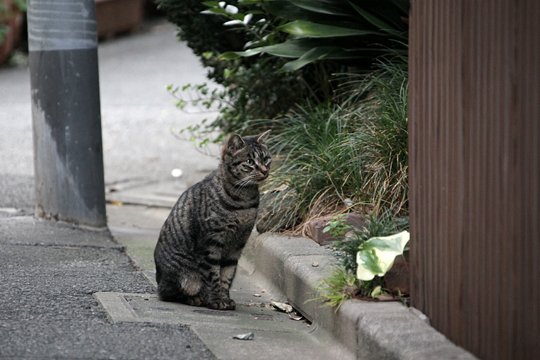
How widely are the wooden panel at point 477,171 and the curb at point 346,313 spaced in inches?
4.0

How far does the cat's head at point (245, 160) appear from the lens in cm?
572

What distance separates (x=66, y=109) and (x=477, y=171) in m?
4.35

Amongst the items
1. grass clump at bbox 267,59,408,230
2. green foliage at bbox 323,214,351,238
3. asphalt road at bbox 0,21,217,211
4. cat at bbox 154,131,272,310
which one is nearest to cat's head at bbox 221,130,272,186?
cat at bbox 154,131,272,310

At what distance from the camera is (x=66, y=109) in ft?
24.9

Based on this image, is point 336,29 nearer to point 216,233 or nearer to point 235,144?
point 235,144

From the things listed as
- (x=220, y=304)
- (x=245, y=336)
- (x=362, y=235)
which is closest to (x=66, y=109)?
(x=220, y=304)

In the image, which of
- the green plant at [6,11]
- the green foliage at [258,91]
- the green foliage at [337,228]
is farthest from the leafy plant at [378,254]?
the green plant at [6,11]

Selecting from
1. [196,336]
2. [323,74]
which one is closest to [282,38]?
[323,74]

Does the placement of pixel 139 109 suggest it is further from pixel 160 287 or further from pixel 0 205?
pixel 160 287

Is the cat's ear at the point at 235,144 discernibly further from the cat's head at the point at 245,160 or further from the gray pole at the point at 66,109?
the gray pole at the point at 66,109

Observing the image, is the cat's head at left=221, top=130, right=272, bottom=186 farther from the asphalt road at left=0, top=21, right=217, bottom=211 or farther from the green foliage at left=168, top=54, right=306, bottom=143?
the asphalt road at left=0, top=21, right=217, bottom=211

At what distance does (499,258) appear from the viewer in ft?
12.3

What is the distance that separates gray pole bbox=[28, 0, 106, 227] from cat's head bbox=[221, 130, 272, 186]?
216 centimetres

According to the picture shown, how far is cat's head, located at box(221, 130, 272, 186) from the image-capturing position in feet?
18.8
